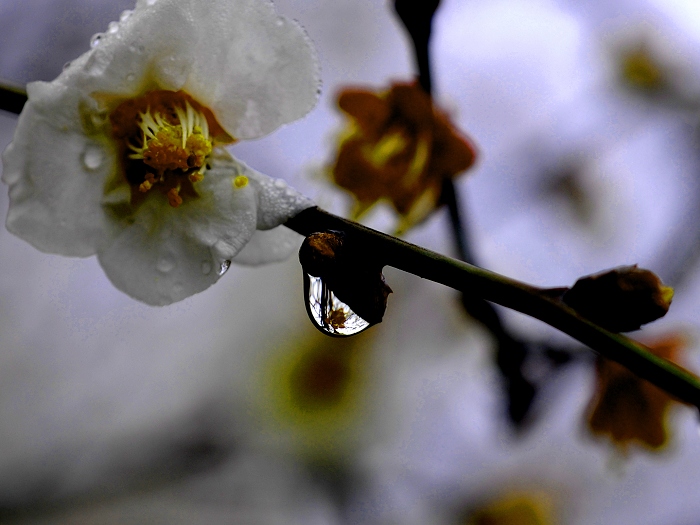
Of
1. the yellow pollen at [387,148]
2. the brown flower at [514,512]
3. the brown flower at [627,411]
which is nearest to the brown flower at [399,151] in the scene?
the yellow pollen at [387,148]

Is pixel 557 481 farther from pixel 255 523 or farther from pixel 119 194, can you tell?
pixel 119 194

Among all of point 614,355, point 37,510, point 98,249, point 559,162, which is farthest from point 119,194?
point 37,510

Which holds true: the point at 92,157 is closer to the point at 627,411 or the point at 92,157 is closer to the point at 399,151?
the point at 399,151

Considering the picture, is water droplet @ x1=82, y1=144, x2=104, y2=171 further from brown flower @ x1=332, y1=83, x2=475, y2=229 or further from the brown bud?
brown flower @ x1=332, y1=83, x2=475, y2=229

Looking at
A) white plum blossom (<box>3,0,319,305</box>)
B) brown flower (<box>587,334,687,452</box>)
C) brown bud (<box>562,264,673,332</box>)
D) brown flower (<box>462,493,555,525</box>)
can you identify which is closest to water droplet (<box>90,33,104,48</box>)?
white plum blossom (<box>3,0,319,305</box>)

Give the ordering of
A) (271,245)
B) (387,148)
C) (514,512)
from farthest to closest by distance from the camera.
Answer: (514,512)
(387,148)
(271,245)

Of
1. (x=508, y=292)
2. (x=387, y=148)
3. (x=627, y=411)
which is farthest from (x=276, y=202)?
(x=627, y=411)
